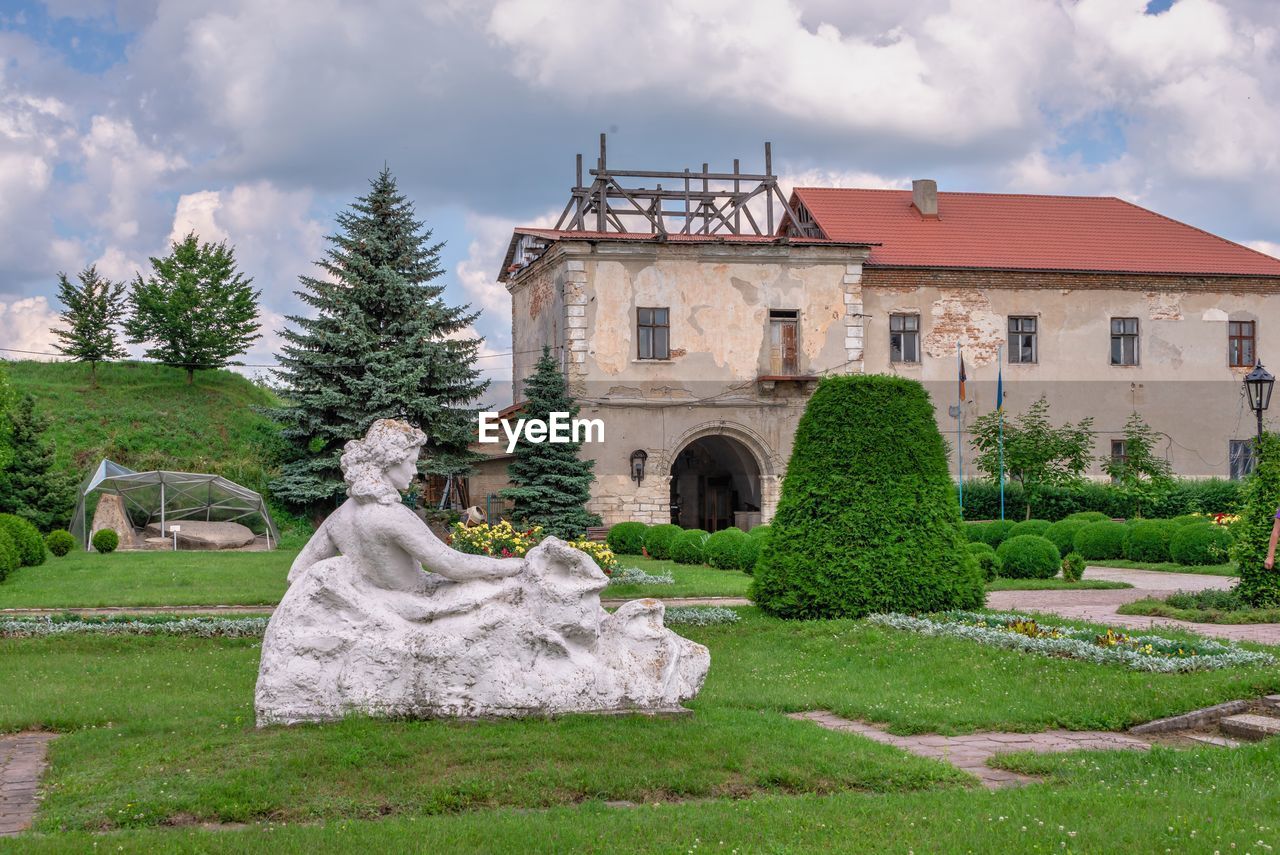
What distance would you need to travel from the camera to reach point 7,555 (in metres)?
20.2

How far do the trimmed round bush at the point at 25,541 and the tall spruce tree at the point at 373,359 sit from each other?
756cm

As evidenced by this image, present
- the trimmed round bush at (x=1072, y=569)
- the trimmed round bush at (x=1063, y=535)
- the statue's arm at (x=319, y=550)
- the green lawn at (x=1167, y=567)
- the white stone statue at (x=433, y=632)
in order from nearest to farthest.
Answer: the white stone statue at (x=433, y=632) → the statue's arm at (x=319, y=550) → the trimmed round bush at (x=1072, y=569) → the green lawn at (x=1167, y=567) → the trimmed round bush at (x=1063, y=535)

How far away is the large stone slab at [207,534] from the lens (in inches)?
1155

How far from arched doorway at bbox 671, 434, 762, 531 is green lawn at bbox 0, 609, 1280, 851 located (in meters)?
25.2

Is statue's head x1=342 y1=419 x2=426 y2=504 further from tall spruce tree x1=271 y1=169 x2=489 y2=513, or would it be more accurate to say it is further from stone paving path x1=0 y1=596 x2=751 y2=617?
tall spruce tree x1=271 y1=169 x2=489 y2=513

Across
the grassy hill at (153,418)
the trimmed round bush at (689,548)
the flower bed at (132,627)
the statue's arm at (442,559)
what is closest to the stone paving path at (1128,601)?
the trimmed round bush at (689,548)

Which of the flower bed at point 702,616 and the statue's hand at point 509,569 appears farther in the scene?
the flower bed at point 702,616

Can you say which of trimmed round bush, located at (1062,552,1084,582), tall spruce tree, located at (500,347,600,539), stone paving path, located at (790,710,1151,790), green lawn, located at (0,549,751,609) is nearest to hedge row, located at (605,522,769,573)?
green lawn, located at (0,549,751,609)

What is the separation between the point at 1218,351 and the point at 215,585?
93.8ft

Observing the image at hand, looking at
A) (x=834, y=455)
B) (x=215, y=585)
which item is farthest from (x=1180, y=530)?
(x=215, y=585)

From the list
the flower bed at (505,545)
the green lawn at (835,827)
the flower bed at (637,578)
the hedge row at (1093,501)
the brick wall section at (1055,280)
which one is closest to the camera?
the green lawn at (835,827)

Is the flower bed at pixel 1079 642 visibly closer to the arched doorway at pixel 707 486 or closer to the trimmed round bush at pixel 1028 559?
the trimmed round bush at pixel 1028 559

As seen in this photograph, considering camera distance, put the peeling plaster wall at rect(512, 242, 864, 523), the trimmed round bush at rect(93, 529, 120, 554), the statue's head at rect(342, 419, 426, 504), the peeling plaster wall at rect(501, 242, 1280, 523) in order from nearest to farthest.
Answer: the statue's head at rect(342, 419, 426, 504)
the trimmed round bush at rect(93, 529, 120, 554)
the peeling plaster wall at rect(512, 242, 864, 523)
the peeling plaster wall at rect(501, 242, 1280, 523)

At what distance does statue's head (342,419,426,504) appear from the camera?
786 centimetres
